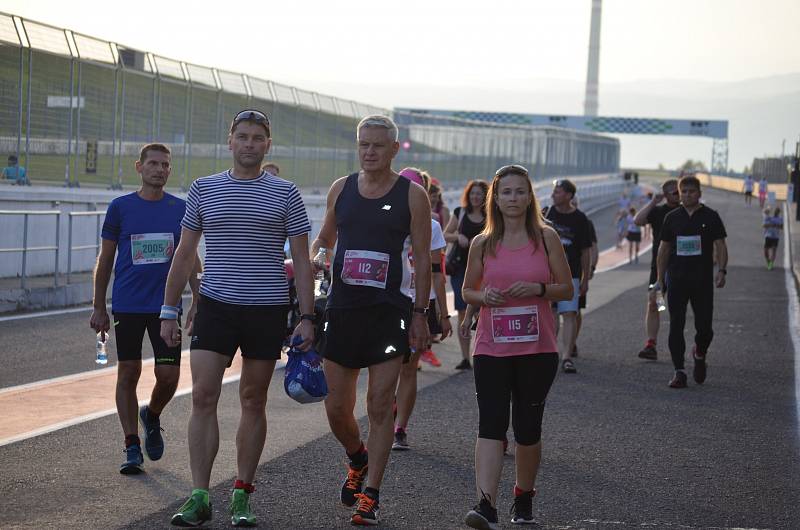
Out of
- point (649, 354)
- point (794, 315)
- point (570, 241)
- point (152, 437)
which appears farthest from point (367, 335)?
point (794, 315)

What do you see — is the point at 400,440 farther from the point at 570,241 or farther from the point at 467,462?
the point at 570,241

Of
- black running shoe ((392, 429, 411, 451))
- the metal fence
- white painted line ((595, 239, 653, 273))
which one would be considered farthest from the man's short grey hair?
white painted line ((595, 239, 653, 273))

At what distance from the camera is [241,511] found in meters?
6.27

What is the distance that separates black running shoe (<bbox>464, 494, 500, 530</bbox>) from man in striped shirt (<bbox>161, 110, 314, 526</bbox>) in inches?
39.5

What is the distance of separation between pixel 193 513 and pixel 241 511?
0.82ft

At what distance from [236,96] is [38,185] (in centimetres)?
816

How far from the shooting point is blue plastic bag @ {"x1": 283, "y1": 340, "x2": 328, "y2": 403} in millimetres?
6617

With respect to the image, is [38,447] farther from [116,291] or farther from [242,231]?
[242,231]

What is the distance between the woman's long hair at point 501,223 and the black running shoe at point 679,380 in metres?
5.77

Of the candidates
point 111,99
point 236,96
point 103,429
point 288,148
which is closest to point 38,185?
point 111,99

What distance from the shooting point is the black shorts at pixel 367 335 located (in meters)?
6.57

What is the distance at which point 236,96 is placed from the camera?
2961 centimetres

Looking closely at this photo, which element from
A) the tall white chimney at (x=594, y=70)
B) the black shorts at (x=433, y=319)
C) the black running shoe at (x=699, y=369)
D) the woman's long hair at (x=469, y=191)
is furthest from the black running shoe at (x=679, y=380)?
the tall white chimney at (x=594, y=70)

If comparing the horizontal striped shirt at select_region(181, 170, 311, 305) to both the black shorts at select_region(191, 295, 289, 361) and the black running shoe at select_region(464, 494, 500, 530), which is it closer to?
the black shorts at select_region(191, 295, 289, 361)
